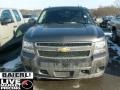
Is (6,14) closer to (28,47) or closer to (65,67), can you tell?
(28,47)

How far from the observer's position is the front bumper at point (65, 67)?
22.7 feet

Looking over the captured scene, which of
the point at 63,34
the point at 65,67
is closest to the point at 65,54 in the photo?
the point at 65,67

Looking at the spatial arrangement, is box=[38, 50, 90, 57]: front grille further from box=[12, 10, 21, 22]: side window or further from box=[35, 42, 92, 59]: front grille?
box=[12, 10, 21, 22]: side window

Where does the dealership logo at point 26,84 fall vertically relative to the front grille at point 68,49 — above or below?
above

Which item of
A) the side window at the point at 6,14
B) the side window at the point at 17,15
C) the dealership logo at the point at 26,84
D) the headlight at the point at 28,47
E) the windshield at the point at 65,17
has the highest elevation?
the dealership logo at the point at 26,84

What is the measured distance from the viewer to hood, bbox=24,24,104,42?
279 inches

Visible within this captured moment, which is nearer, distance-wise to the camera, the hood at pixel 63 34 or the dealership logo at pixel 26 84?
the dealership logo at pixel 26 84

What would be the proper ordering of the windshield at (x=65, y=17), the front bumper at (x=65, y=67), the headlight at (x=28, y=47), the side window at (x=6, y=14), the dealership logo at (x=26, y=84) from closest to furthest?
the dealership logo at (x=26, y=84), the front bumper at (x=65, y=67), the headlight at (x=28, y=47), the windshield at (x=65, y=17), the side window at (x=6, y=14)

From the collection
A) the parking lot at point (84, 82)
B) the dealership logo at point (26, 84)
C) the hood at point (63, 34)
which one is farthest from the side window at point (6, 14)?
the dealership logo at point (26, 84)

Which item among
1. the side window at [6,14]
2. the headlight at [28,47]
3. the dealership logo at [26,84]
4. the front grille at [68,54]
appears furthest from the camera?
the side window at [6,14]

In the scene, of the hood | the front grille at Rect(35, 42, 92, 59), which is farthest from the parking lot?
the hood

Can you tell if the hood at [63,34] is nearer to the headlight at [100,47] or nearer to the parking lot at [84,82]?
the headlight at [100,47]

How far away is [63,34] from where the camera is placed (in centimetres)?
724

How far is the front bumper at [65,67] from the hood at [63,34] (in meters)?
0.45
